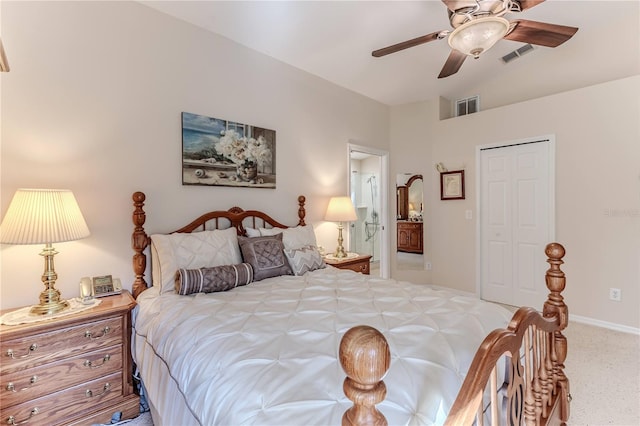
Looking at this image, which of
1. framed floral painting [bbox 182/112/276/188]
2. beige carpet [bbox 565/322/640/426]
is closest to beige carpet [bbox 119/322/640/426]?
beige carpet [bbox 565/322/640/426]

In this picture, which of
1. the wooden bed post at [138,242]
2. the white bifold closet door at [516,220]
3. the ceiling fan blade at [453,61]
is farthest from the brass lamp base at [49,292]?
the white bifold closet door at [516,220]

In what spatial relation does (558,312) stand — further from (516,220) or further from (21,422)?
(21,422)

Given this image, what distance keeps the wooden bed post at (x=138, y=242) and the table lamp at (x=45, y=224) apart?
0.44 meters

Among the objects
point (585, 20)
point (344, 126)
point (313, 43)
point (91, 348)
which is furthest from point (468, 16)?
point (91, 348)

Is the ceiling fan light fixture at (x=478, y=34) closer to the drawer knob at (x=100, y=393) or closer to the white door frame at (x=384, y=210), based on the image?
the white door frame at (x=384, y=210)

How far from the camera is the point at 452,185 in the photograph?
14.5 feet

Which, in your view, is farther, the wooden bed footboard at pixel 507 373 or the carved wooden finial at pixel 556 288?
the carved wooden finial at pixel 556 288

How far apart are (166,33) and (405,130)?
3366mm

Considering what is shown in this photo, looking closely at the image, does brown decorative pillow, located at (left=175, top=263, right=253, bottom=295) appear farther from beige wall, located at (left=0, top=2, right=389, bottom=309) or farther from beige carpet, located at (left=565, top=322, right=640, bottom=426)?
beige carpet, located at (left=565, top=322, right=640, bottom=426)

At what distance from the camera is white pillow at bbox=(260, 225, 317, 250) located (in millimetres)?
2736

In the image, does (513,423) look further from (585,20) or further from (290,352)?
(585,20)

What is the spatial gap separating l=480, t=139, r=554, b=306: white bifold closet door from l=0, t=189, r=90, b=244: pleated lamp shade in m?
4.38

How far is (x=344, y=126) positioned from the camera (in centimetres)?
398

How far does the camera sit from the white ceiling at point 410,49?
2596 mm
